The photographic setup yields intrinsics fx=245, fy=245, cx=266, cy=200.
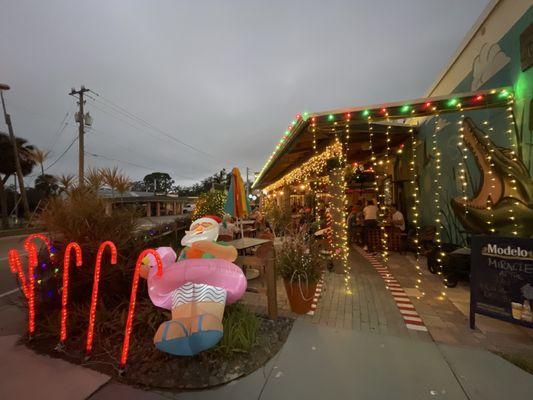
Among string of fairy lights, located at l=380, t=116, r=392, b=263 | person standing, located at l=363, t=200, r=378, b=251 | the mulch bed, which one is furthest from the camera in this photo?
person standing, located at l=363, t=200, r=378, b=251

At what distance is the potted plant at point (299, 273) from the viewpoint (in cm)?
346

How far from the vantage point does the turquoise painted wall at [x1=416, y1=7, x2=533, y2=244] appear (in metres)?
3.87

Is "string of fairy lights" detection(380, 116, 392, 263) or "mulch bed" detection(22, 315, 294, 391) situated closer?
"mulch bed" detection(22, 315, 294, 391)

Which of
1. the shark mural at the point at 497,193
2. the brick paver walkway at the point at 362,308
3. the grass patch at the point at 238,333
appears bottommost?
the brick paver walkway at the point at 362,308

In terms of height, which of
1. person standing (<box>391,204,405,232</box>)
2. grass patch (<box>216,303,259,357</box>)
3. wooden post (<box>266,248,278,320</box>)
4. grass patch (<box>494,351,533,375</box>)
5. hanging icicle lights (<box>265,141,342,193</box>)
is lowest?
grass patch (<box>494,351,533,375</box>)

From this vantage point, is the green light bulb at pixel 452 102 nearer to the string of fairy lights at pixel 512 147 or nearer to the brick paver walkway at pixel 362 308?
the string of fairy lights at pixel 512 147

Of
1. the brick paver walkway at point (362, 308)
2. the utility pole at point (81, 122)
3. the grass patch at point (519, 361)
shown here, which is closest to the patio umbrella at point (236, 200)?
the brick paver walkway at point (362, 308)

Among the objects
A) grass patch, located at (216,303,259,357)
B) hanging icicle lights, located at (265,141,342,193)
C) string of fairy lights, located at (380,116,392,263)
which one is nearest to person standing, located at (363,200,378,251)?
string of fairy lights, located at (380,116,392,263)

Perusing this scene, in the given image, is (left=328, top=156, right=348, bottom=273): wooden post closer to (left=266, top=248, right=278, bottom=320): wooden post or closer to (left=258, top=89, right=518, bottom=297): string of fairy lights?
(left=258, top=89, right=518, bottom=297): string of fairy lights

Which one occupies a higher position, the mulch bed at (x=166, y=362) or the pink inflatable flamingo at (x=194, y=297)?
the pink inflatable flamingo at (x=194, y=297)

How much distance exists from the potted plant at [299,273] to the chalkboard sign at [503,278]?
1.96 m

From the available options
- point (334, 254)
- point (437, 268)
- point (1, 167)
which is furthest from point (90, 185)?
point (1, 167)

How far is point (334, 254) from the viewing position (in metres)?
5.75

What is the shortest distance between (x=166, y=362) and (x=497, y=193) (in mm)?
5962
